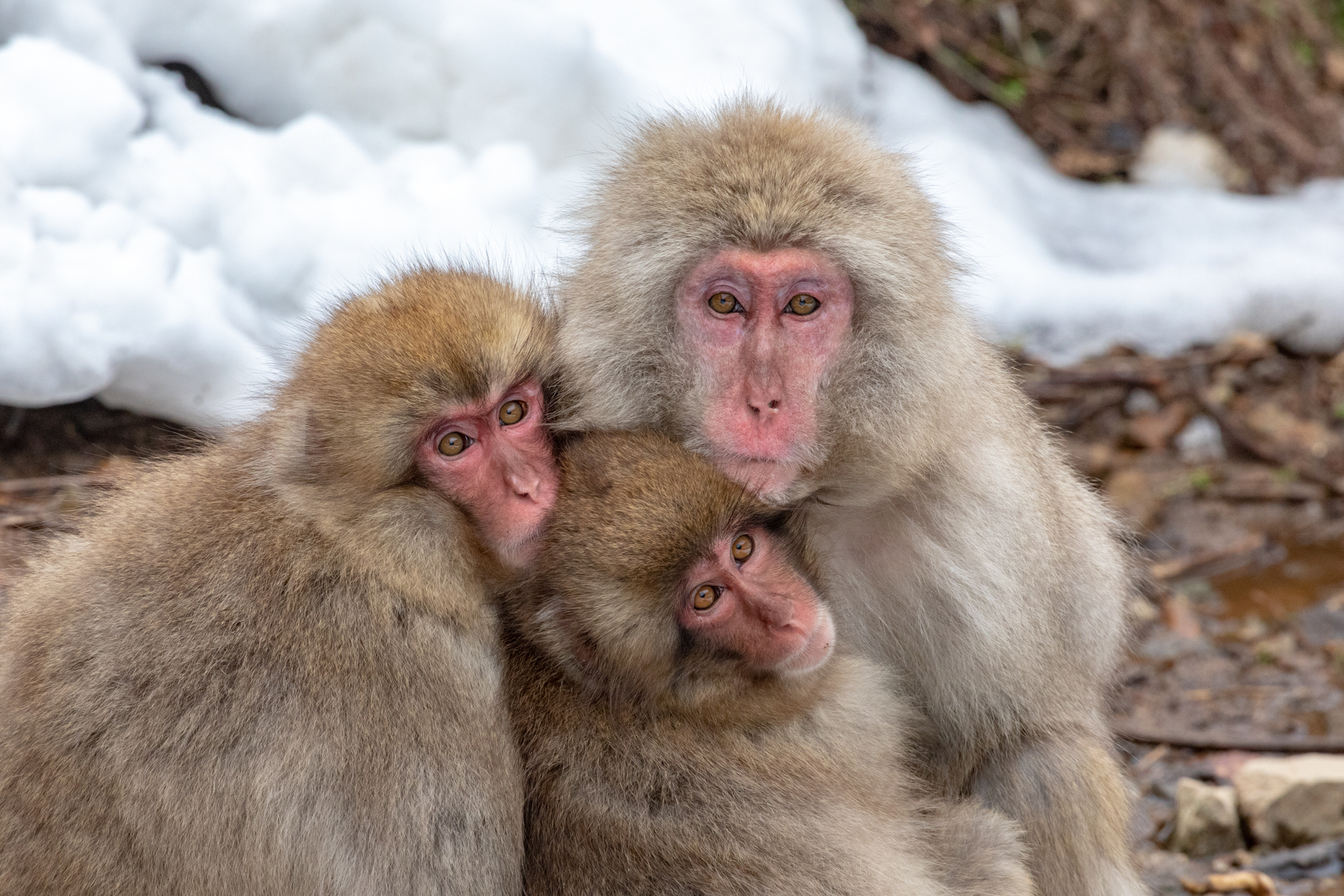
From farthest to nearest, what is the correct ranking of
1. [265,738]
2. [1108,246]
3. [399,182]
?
[1108,246], [399,182], [265,738]

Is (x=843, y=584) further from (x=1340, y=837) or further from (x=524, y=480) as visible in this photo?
(x=1340, y=837)

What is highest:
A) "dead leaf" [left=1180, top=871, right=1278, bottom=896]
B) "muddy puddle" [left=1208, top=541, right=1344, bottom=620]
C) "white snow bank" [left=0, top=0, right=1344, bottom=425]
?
"white snow bank" [left=0, top=0, right=1344, bottom=425]

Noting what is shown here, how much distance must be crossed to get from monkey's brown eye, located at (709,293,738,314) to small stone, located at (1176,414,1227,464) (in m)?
4.17

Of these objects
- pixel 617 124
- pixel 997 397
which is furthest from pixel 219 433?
pixel 617 124

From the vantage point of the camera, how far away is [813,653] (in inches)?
119

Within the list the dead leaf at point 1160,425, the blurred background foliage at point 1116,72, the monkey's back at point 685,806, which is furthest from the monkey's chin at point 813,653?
the blurred background foliage at point 1116,72

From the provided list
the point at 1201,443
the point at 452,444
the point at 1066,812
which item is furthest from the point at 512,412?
the point at 1201,443

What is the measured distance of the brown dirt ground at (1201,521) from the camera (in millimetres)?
4801

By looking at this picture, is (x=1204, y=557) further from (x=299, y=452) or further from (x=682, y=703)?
(x=299, y=452)

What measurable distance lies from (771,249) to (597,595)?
30.4 inches

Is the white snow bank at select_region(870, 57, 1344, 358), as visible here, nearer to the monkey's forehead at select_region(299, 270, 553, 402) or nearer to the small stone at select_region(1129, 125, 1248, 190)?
the small stone at select_region(1129, 125, 1248, 190)

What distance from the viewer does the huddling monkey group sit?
9.54ft

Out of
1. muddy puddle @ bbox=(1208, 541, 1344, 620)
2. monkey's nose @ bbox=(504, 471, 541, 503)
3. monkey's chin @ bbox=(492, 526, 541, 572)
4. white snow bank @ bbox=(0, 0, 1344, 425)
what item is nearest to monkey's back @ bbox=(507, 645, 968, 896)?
monkey's chin @ bbox=(492, 526, 541, 572)

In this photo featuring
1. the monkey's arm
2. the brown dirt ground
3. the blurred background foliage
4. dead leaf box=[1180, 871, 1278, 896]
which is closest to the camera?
the monkey's arm
